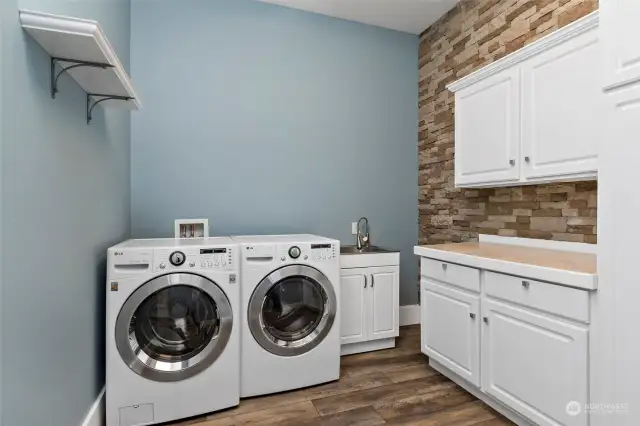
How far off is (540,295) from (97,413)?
2301 millimetres

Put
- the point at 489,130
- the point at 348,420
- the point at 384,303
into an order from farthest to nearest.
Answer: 1. the point at 384,303
2. the point at 489,130
3. the point at 348,420

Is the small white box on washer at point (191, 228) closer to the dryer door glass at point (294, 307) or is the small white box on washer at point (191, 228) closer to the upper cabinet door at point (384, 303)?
the dryer door glass at point (294, 307)

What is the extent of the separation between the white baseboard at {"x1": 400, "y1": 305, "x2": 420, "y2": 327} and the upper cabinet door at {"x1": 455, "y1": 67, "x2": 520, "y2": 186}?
1.42 metres

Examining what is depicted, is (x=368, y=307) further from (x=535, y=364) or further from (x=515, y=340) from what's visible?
(x=535, y=364)

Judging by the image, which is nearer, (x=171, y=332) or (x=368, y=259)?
(x=171, y=332)

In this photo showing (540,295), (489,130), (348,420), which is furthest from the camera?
(489,130)

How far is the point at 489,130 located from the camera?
242 cm

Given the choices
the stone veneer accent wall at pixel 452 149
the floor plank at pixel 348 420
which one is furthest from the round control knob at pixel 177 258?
the stone veneer accent wall at pixel 452 149

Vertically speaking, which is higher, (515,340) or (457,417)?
(515,340)

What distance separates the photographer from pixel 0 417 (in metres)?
0.96

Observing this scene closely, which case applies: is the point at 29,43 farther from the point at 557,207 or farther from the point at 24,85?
the point at 557,207

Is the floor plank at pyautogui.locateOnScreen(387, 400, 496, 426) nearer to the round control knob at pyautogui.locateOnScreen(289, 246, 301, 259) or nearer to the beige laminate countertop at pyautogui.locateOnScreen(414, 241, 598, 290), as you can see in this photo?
the beige laminate countertop at pyautogui.locateOnScreen(414, 241, 598, 290)

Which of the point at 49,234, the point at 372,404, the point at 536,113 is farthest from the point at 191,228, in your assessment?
the point at 536,113

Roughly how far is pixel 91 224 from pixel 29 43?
2.88 ft
